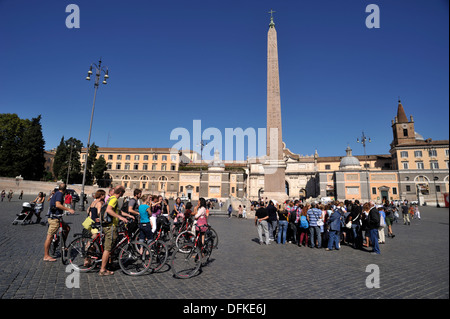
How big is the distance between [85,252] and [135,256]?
1029 mm

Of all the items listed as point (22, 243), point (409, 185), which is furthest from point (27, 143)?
point (409, 185)

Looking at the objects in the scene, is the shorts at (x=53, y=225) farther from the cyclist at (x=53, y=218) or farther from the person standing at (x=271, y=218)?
the person standing at (x=271, y=218)

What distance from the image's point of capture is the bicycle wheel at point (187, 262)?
15.2 feet

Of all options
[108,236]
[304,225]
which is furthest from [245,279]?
[304,225]

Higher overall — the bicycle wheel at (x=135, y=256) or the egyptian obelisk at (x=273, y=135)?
the egyptian obelisk at (x=273, y=135)

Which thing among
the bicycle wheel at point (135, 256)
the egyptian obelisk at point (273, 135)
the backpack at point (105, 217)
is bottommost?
the bicycle wheel at point (135, 256)

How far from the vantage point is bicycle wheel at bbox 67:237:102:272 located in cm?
481

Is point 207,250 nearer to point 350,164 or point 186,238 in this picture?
point 186,238

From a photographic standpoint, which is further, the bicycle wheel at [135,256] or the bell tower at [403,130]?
the bell tower at [403,130]

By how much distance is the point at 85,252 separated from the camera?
486cm

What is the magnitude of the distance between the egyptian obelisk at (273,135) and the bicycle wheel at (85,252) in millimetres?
13667

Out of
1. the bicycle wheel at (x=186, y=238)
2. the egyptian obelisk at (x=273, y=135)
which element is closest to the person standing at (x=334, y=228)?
the bicycle wheel at (x=186, y=238)
